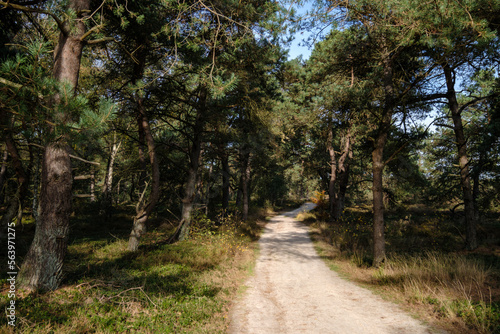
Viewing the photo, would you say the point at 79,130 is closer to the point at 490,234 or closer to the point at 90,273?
the point at 90,273

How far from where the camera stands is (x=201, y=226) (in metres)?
11.3

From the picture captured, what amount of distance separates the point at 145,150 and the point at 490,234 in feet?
62.3

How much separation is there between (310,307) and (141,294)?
357cm

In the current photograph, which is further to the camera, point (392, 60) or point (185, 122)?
point (185, 122)

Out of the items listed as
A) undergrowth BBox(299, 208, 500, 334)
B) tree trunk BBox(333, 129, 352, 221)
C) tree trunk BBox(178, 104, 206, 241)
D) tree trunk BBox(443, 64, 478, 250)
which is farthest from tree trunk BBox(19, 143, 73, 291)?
tree trunk BBox(333, 129, 352, 221)

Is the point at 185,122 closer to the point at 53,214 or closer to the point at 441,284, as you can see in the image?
the point at 53,214

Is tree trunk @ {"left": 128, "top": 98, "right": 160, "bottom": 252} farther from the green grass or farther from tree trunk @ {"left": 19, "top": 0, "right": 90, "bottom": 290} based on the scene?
tree trunk @ {"left": 19, "top": 0, "right": 90, "bottom": 290}

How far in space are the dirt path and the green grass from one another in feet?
1.62

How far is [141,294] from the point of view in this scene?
4953 mm

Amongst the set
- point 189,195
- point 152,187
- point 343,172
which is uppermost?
point 343,172

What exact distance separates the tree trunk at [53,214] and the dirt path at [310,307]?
3633 mm

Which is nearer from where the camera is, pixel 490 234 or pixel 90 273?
pixel 90 273

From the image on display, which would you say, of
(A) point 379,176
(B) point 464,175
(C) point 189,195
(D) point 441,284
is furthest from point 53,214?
(B) point 464,175

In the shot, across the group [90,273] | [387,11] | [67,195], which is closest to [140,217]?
[90,273]
